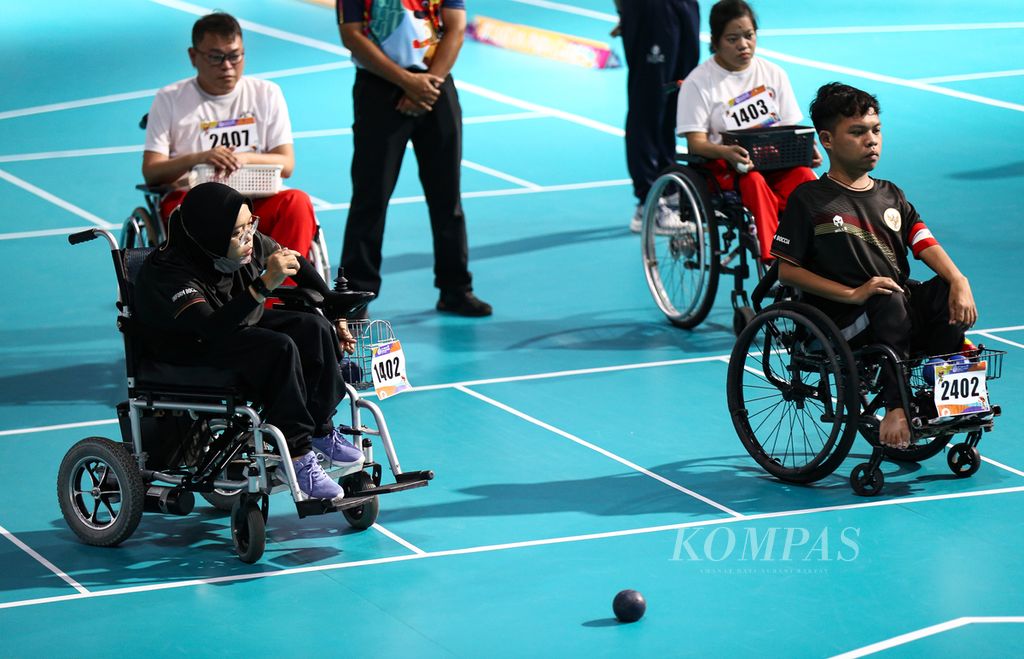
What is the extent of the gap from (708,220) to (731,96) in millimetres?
622

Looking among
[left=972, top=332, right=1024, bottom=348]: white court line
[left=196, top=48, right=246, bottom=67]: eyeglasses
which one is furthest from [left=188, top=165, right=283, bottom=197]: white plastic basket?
[left=972, top=332, right=1024, bottom=348]: white court line

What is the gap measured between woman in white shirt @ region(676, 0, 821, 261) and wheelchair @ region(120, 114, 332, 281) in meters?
1.79

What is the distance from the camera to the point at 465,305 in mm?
8758

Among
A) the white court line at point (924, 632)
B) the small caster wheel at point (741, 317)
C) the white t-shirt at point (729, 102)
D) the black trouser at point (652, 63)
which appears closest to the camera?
the white court line at point (924, 632)

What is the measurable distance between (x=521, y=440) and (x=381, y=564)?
53.6 inches

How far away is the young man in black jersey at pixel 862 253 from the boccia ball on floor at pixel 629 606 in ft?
4.44

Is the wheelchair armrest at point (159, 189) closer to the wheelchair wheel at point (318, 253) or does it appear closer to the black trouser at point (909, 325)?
the wheelchair wheel at point (318, 253)

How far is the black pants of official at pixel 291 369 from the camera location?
5434 millimetres

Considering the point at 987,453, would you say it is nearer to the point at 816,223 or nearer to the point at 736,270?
the point at 816,223

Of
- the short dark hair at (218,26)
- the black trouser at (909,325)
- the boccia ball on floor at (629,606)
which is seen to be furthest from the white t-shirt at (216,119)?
the boccia ball on floor at (629,606)

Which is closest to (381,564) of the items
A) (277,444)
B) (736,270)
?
(277,444)

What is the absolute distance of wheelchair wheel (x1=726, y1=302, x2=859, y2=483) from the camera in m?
5.85

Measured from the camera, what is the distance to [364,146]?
27.6ft

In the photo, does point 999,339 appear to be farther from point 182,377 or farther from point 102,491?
point 102,491
